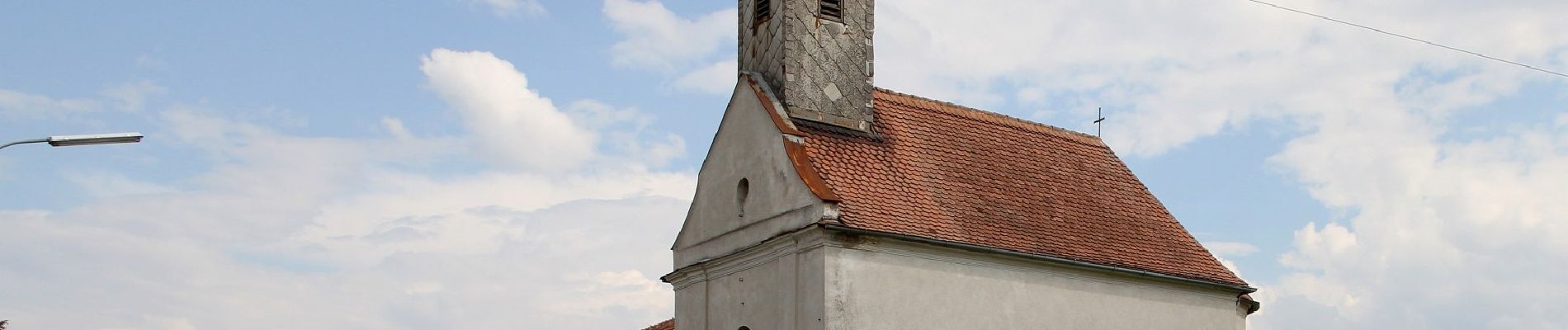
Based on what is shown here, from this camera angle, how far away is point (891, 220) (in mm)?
25844

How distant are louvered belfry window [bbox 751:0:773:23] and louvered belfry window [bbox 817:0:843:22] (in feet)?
2.53

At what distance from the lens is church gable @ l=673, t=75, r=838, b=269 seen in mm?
26062

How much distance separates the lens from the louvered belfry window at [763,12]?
28.2 m

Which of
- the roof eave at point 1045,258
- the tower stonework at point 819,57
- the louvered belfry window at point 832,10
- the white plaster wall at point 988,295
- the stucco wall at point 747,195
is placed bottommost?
the white plaster wall at point 988,295

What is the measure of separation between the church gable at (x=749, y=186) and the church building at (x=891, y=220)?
36 mm

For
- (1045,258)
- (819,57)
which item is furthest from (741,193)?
(1045,258)

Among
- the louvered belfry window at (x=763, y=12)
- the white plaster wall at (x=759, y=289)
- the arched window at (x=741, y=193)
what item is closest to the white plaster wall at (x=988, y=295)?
the white plaster wall at (x=759, y=289)

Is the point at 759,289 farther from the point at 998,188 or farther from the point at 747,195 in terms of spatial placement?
the point at 998,188

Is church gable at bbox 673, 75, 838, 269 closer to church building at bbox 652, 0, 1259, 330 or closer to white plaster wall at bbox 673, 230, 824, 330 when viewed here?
church building at bbox 652, 0, 1259, 330

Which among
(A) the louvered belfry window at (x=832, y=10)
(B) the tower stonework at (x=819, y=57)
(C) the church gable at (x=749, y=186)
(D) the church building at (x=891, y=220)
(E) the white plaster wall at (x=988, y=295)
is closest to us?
(E) the white plaster wall at (x=988, y=295)

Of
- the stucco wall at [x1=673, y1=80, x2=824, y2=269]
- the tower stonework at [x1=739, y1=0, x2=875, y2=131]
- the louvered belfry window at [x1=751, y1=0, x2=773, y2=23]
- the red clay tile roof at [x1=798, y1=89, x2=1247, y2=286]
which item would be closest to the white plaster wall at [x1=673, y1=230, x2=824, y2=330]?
the stucco wall at [x1=673, y1=80, x2=824, y2=269]

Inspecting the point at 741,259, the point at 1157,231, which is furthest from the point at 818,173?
the point at 1157,231

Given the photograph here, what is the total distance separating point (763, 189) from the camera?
2719 cm

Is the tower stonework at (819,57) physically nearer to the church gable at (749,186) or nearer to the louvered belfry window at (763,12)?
the louvered belfry window at (763,12)
